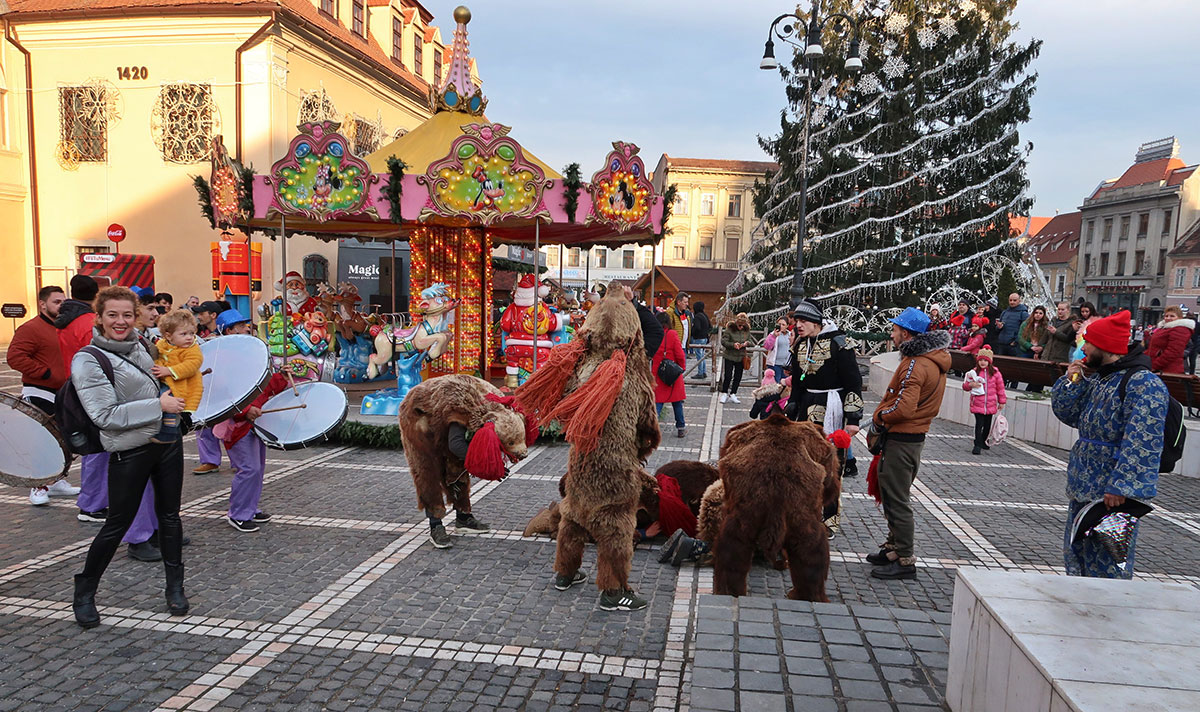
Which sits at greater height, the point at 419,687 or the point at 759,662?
the point at 759,662

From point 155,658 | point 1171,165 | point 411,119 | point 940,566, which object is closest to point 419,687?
point 155,658

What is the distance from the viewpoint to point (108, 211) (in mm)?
20891

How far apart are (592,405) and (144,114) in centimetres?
2245

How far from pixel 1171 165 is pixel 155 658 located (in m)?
62.7

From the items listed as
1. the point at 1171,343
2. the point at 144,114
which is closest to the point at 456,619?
the point at 1171,343

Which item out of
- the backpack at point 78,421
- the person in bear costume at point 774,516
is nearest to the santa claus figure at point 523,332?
the person in bear costume at point 774,516

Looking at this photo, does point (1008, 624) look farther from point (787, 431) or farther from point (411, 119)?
point (411, 119)

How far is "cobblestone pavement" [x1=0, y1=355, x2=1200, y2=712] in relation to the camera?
10.0 feet

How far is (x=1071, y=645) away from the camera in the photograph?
7.11ft

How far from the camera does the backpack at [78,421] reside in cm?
382

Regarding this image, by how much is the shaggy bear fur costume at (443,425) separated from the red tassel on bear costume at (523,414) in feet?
0.04

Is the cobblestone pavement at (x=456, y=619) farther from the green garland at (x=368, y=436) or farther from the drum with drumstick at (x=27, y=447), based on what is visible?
the green garland at (x=368, y=436)

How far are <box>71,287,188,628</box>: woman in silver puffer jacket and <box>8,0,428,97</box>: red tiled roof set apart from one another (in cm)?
1885

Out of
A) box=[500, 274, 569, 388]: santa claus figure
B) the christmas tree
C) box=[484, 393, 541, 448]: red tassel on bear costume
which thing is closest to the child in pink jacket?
box=[500, 274, 569, 388]: santa claus figure
